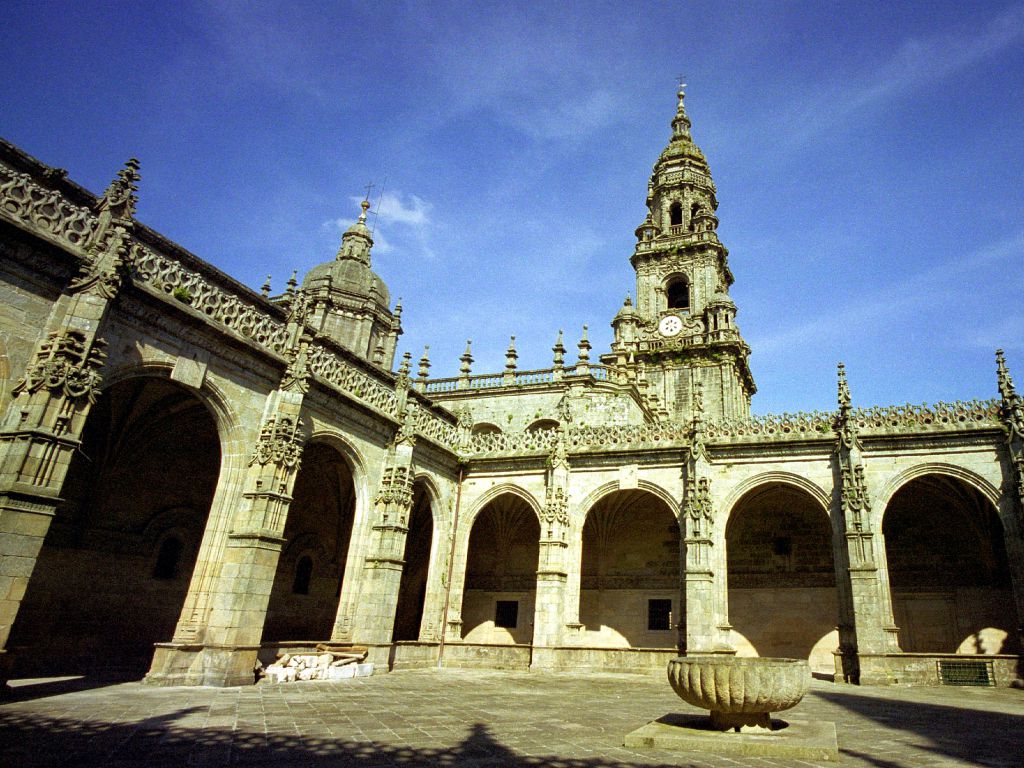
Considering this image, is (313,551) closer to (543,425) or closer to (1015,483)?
(543,425)

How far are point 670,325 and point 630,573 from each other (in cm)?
1899

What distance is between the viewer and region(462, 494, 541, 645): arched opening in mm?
25984

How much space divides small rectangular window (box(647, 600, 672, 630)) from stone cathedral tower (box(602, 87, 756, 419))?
12.0 metres

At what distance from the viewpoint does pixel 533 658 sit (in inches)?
771

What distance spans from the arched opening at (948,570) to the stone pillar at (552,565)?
10986 mm

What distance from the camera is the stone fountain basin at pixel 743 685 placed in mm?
7699

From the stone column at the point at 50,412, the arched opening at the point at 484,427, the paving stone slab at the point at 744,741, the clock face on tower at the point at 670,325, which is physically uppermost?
the clock face on tower at the point at 670,325

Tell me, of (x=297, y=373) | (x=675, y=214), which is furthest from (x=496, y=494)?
(x=675, y=214)

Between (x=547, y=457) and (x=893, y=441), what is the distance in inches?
418

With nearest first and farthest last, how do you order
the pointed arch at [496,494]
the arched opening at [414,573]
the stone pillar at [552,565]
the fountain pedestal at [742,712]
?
the fountain pedestal at [742,712] < the stone pillar at [552,565] < the pointed arch at [496,494] < the arched opening at [414,573]

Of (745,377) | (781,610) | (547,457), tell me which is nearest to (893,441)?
(781,610)

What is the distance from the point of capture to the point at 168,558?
1859cm

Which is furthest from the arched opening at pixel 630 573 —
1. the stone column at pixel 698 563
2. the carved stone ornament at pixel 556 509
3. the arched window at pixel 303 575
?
the arched window at pixel 303 575

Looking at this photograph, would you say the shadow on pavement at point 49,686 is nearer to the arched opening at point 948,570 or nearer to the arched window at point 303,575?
the arched window at point 303,575
